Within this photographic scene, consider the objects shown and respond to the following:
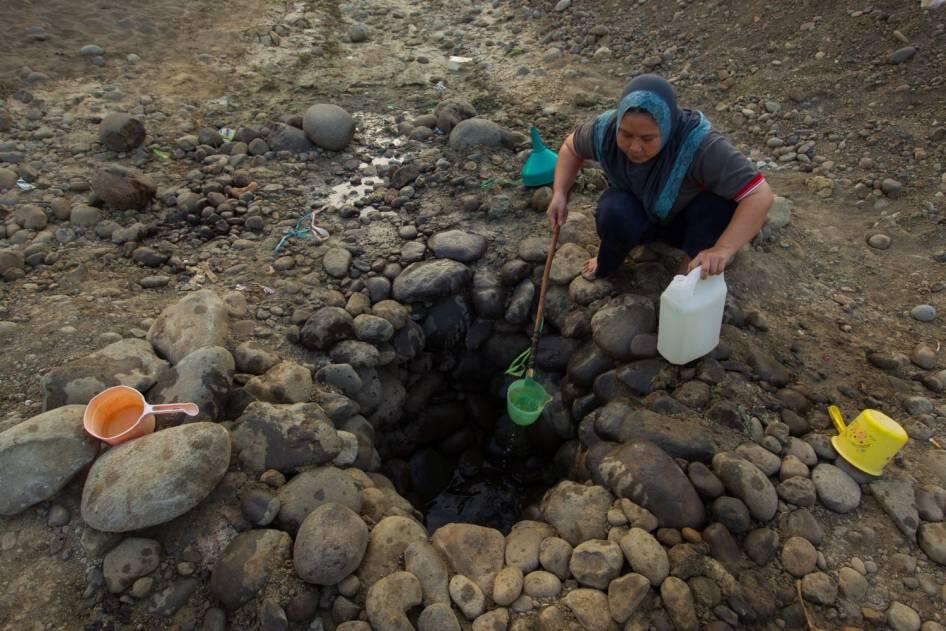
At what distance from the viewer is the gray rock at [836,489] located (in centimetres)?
215

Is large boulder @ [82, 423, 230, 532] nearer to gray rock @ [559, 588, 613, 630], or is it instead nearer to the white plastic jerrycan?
gray rock @ [559, 588, 613, 630]

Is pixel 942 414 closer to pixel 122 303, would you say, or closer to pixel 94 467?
pixel 94 467

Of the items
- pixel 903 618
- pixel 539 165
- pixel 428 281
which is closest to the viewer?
pixel 903 618

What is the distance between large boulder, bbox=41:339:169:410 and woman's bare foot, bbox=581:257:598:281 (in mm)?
2013

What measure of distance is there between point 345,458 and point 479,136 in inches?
96.7

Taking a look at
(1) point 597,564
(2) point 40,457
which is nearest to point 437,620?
(1) point 597,564

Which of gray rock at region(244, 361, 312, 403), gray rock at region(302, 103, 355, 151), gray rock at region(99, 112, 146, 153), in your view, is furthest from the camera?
gray rock at region(302, 103, 355, 151)

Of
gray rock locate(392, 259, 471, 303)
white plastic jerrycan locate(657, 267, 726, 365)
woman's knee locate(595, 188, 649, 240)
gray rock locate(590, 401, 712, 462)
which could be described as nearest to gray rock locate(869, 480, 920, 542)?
gray rock locate(590, 401, 712, 462)

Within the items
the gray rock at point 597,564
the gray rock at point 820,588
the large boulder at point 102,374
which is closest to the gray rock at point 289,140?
the large boulder at point 102,374

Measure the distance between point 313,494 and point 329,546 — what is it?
28 centimetres

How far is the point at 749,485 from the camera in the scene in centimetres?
217

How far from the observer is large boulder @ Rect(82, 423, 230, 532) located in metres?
1.95

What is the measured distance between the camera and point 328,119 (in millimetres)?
Result: 4160

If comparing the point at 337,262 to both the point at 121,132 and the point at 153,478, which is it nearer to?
the point at 153,478
